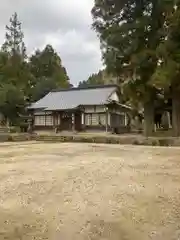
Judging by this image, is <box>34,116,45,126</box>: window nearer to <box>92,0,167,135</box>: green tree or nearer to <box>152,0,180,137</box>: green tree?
<box>92,0,167,135</box>: green tree

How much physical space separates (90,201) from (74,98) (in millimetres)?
28703

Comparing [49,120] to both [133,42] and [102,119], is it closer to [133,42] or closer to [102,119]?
[102,119]

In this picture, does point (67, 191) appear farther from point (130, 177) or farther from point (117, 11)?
point (117, 11)

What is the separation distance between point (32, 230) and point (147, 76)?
1630 centimetres

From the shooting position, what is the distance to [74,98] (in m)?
34.4

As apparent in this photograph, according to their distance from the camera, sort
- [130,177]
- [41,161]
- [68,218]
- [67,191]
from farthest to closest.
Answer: [41,161]
[130,177]
[67,191]
[68,218]

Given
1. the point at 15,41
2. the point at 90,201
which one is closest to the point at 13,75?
the point at 15,41

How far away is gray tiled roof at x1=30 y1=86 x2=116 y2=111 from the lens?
3228cm

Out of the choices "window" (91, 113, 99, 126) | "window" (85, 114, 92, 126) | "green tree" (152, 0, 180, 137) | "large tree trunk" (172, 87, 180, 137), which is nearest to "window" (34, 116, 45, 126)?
"window" (85, 114, 92, 126)

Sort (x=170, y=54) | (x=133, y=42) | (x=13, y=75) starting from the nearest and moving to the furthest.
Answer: (x=170, y=54), (x=133, y=42), (x=13, y=75)

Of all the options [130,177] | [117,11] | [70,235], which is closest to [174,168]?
[130,177]

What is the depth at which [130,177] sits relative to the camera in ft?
24.8

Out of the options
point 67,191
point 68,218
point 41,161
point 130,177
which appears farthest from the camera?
point 41,161

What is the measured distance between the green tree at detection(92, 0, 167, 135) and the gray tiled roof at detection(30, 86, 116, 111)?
378 inches
